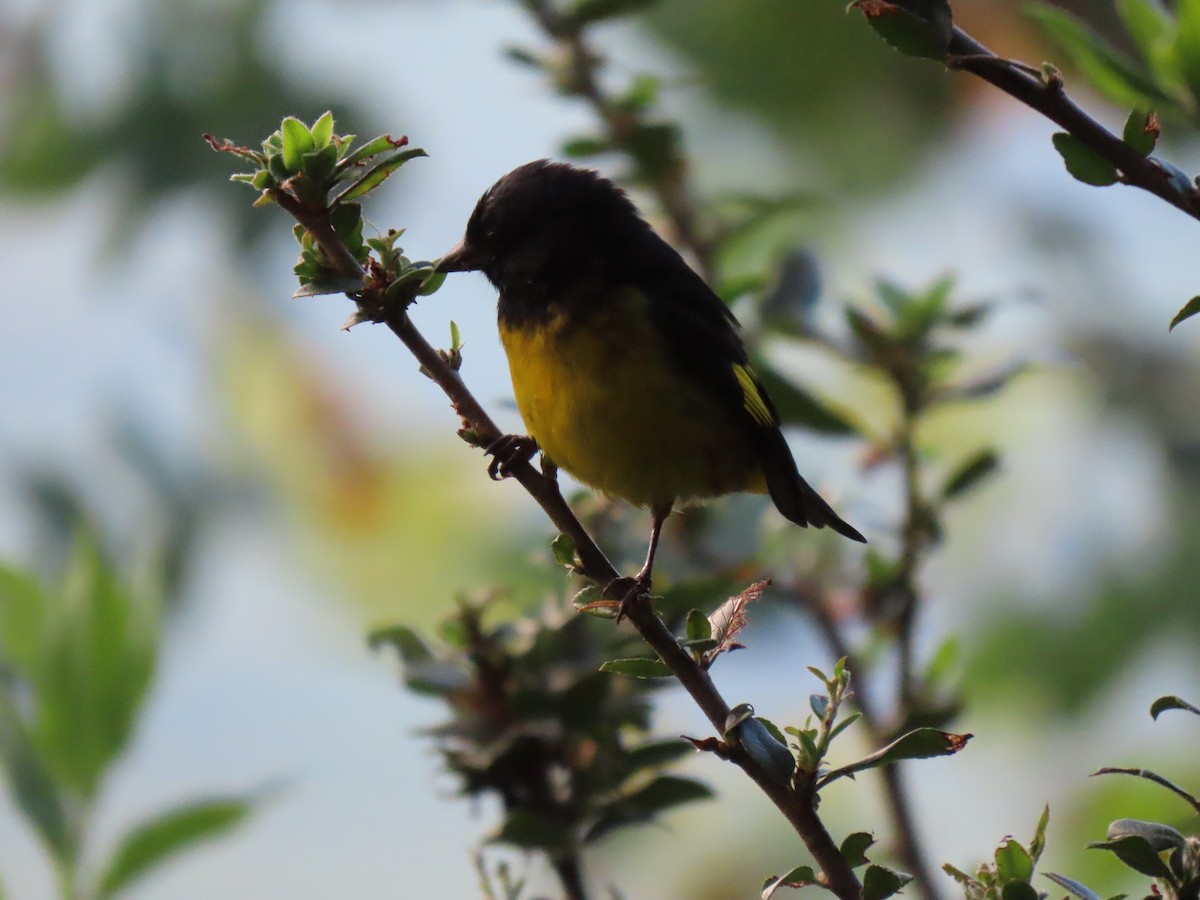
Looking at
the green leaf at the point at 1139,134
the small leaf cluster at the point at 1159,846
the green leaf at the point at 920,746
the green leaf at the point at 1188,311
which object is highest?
the green leaf at the point at 1139,134

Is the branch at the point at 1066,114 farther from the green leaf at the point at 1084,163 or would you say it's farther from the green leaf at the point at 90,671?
the green leaf at the point at 90,671

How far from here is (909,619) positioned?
1.28 metres

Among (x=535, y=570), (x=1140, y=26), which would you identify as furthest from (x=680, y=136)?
(x=535, y=570)

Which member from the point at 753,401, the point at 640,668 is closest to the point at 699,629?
the point at 640,668

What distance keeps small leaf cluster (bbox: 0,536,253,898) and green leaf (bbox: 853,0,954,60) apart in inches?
30.0

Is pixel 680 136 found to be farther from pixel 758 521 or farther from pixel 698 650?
pixel 698 650

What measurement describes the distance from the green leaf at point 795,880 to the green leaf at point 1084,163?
34 centimetres

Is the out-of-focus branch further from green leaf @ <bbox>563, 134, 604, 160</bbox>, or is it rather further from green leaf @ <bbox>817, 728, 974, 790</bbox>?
green leaf @ <bbox>817, 728, 974, 790</bbox>

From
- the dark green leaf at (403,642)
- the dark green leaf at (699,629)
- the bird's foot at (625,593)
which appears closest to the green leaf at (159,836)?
the dark green leaf at (403,642)

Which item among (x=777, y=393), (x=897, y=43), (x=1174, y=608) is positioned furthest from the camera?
(x=1174, y=608)

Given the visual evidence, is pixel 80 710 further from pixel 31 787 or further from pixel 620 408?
pixel 620 408

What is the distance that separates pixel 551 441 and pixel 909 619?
18.7 inches

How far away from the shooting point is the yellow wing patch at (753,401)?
1.64 meters

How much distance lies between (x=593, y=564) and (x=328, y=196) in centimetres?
28
